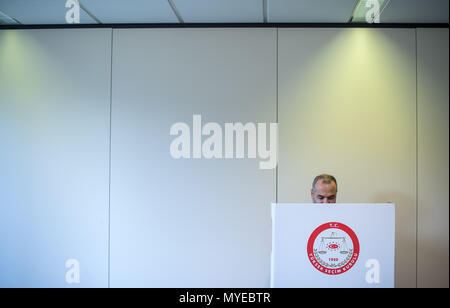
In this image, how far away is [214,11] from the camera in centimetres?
271

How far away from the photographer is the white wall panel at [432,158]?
2.84 m

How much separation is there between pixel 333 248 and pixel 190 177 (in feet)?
5.84

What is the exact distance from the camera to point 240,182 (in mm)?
2875

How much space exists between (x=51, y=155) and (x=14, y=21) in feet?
3.79

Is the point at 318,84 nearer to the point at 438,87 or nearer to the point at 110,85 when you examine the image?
the point at 438,87

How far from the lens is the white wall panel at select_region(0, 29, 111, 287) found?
2896 millimetres

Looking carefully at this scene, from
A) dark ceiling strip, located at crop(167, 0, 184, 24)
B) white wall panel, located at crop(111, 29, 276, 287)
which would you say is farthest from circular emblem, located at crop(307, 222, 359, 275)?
dark ceiling strip, located at crop(167, 0, 184, 24)

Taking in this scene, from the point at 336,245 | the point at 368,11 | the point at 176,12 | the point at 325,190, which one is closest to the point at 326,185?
the point at 325,190

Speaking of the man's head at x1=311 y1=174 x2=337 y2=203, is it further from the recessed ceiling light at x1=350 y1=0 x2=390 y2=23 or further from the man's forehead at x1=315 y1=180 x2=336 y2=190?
the recessed ceiling light at x1=350 y1=0 x2=390 y2=23

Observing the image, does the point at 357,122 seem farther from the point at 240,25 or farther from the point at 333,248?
the point at 333,248

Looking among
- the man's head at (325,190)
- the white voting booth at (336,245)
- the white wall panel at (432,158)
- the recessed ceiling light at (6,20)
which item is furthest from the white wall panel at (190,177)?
the white voting booth at (336,245)

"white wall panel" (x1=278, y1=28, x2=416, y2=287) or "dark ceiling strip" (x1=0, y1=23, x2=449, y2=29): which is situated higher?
"dark ceiling strip" (x1=0, y1=23, x2=449, y2=29)

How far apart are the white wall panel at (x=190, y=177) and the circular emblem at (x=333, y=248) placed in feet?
5.24

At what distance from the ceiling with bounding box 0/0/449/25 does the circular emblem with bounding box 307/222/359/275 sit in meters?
1.90
